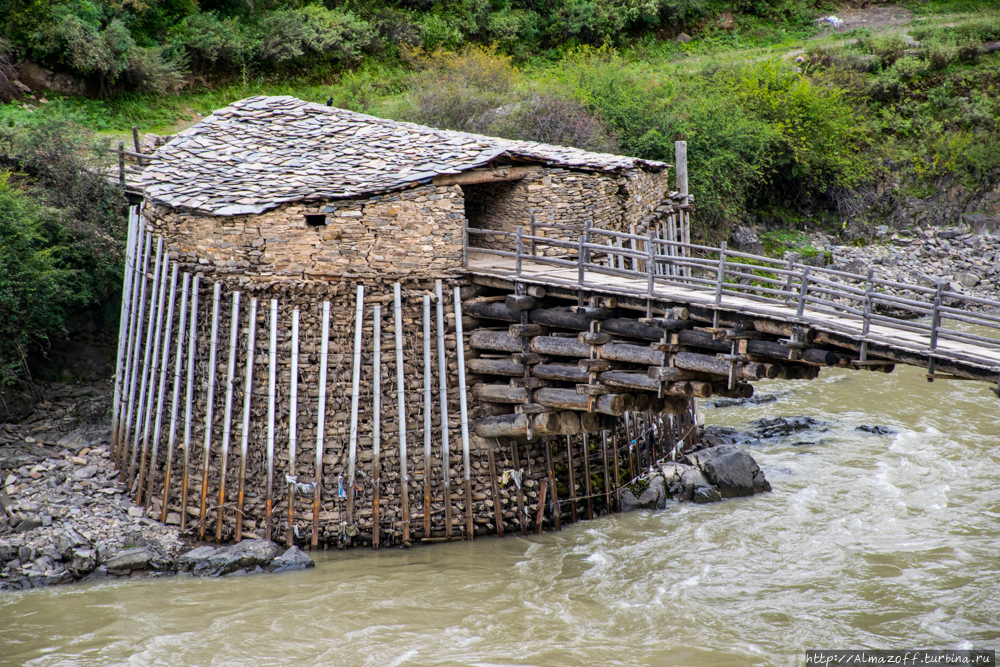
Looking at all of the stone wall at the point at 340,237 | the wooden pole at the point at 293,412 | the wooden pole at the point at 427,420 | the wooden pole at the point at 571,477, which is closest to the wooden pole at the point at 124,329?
the stone wall at the point at 340,237

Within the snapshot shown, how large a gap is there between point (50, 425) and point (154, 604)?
562 cm

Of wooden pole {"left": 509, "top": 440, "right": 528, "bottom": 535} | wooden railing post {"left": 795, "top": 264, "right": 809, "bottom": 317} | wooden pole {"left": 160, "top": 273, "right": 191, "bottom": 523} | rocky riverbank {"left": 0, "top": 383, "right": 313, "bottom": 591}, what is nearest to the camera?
wooden railing post {"left": 795, "top": 264, "right": 809, "bottom": 317}

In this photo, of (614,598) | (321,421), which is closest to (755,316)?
(614,598)

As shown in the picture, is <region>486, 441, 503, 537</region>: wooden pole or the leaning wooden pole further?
<region>486, 441, 503, 537</region>: wooden pole

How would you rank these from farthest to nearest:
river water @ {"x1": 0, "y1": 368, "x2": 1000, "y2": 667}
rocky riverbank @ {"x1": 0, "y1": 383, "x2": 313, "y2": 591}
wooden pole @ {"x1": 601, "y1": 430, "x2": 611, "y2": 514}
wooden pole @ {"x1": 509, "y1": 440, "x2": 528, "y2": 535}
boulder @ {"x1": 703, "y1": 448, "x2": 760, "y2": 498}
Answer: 1. boulder @ {"x1": 703, "y1": 448, "x2": 760, "y2": 498}
2. wooden pole @ {"x1": 601, "y1": 430, "x2": 611, "y2": 514}
3. wooden pole @ {"x1": 509, "y1": 440, "x2": 528, "y2": 535}
4. rocky riverbank @ {"x1": 0, "y1": 383, "x2": 313, "y2": 591}
5. river water @ {"x1": 0, "y1": 368, "x2": 1000, "y2": 667}

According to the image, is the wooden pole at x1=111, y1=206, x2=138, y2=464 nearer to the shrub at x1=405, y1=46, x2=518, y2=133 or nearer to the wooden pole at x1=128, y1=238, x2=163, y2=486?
the wooden pole at x1=128, y1=238, x2=163, y2=486

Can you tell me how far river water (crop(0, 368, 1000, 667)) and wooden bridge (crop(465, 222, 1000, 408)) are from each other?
2.71 metres

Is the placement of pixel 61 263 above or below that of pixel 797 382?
above

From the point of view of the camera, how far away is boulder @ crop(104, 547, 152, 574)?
38.9ft

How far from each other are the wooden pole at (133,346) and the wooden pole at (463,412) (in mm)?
4951

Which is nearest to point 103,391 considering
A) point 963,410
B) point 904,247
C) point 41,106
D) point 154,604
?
point 154,604

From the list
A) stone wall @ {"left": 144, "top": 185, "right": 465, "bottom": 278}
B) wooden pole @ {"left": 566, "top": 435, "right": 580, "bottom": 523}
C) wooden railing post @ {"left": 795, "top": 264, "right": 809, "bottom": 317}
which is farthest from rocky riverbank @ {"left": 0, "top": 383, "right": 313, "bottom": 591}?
wooden railing post @ {"left": 795, "top": 264, "right": 809, "bottom": 317}

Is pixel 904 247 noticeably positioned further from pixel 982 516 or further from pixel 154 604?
pixel 154 604

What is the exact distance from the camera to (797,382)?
2127 cm
